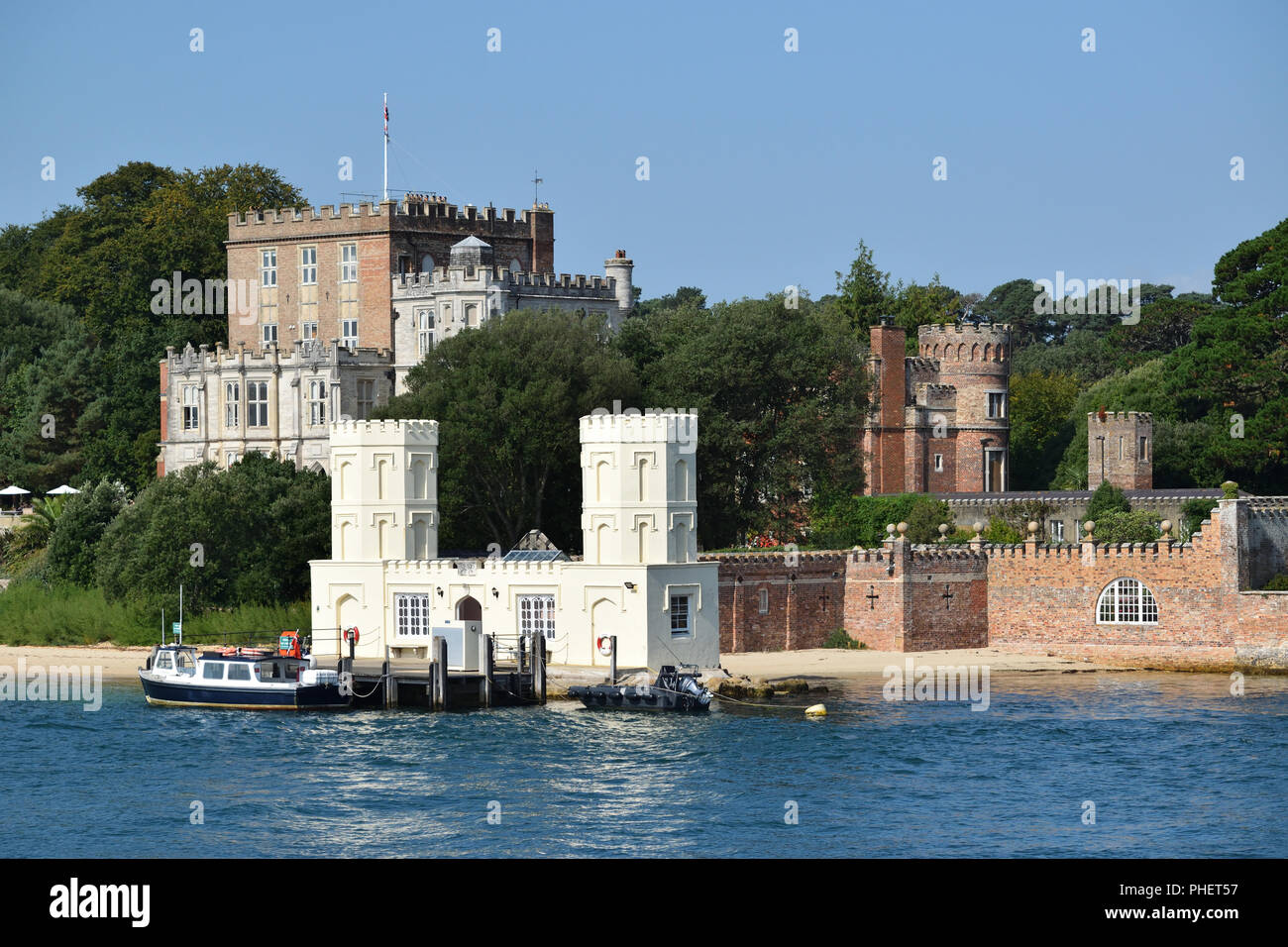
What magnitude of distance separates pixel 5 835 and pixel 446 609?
792 inches

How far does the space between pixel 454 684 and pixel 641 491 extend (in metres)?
7.81

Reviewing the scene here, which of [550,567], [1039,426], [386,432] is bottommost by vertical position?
[550,567]

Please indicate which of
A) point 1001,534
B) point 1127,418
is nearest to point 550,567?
point 1001,534

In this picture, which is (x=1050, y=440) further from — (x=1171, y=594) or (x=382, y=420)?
(x=382, y=420)

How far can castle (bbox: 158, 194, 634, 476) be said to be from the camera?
72000 mm

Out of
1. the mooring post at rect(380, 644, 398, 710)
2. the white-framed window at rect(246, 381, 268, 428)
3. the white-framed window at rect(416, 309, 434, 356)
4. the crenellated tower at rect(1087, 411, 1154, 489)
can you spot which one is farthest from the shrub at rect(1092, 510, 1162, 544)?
the white-framed window at rect(246, 381, 268, 428)

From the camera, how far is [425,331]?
240 feet

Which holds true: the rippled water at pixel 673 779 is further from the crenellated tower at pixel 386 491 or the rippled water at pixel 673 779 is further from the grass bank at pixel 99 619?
the crenellated tower at pixel 386 491

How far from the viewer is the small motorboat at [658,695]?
162 ft

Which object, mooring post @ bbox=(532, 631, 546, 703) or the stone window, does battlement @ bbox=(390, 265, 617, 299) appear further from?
mooring post @ bbox=(532, 631, 546, 703)

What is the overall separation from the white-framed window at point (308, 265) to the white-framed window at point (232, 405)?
6.42 meters

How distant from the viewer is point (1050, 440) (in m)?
92.9

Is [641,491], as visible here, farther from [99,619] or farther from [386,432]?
[99,619]

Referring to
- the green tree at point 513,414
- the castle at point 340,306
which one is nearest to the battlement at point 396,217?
the castle at point 340,306
